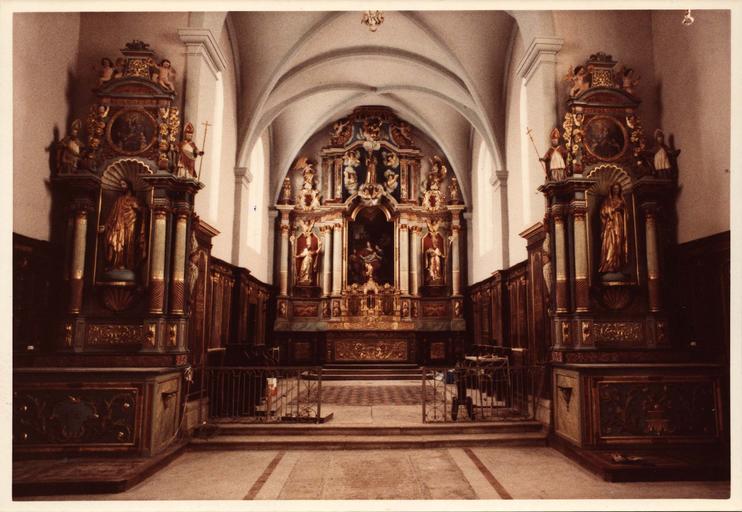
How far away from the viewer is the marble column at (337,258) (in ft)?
59.4

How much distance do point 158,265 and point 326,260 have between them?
10.7 m

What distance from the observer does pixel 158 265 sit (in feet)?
25.5

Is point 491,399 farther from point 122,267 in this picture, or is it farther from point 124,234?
point 124,234

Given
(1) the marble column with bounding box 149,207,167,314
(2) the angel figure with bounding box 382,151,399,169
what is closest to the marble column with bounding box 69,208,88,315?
(1) the marble column with bounding box 149,207,167,314

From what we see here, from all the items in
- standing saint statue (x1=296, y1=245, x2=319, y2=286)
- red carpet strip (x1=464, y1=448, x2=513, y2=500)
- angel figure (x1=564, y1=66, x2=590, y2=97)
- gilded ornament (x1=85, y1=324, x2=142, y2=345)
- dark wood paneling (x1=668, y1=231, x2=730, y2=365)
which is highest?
angel figure (x1=564, y1=66, x2=590, y2=97)

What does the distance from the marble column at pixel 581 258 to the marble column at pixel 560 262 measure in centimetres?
16

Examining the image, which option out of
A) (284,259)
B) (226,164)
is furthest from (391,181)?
(226,164)

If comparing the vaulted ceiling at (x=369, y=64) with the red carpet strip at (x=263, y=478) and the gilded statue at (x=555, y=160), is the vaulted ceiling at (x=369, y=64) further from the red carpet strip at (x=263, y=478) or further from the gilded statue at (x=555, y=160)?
the red carpet strip at (x=263, y=478)

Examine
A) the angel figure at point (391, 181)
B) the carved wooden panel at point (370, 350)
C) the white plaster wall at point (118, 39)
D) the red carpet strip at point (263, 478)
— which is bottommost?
the red carpet strip at point (263, 478)

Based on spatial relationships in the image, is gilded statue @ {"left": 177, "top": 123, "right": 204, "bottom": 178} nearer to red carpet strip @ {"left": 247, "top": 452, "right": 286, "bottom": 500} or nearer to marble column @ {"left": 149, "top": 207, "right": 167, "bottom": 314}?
marble column @ {"left": 149, "top": 207, "right": 167, "bottom": 314}

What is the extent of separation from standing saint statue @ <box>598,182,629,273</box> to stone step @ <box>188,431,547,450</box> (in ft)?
8.44

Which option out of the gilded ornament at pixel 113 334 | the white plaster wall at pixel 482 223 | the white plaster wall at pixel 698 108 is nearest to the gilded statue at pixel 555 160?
the white plaster wall at pixel 698 108

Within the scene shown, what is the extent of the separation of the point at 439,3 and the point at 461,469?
195 inches

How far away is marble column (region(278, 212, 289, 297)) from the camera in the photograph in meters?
18.2
